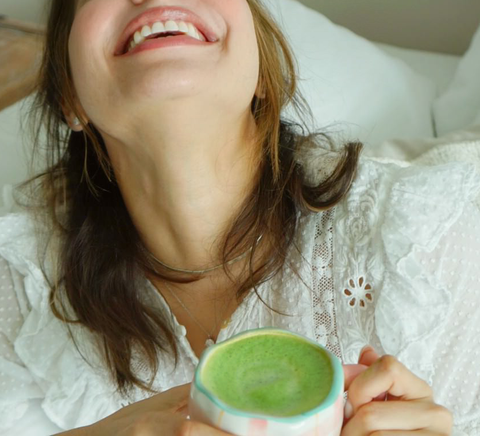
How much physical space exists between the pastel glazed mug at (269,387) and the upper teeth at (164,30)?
0.43m

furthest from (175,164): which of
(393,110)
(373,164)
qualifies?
→ (393,110)

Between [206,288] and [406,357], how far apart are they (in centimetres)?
29

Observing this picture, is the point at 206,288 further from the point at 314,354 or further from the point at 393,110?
the point at 393,110

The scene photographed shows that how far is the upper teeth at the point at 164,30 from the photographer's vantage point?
2.51 ft

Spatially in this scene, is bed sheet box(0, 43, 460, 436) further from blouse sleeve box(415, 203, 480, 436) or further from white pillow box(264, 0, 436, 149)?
blouse sleeve box(415, 203, 480, 436)

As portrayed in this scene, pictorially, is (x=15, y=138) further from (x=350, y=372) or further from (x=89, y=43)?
(x=350, y=372)

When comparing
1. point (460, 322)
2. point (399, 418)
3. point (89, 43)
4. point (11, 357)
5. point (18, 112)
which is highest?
point (89, 43)

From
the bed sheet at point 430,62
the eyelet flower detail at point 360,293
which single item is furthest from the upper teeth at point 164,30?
the bed sheet at point 430,62

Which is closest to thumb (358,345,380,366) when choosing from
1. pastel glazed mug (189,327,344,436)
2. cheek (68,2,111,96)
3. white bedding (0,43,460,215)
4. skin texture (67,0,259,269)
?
pastel glazed mug (189,327,344,436)

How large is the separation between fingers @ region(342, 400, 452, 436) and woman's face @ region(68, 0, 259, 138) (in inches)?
15.2

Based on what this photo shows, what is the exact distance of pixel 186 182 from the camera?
0.83 m

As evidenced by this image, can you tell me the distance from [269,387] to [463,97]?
103cm

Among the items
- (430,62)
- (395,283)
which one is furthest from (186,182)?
(430,62)

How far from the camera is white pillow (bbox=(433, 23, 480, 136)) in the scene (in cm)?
130
